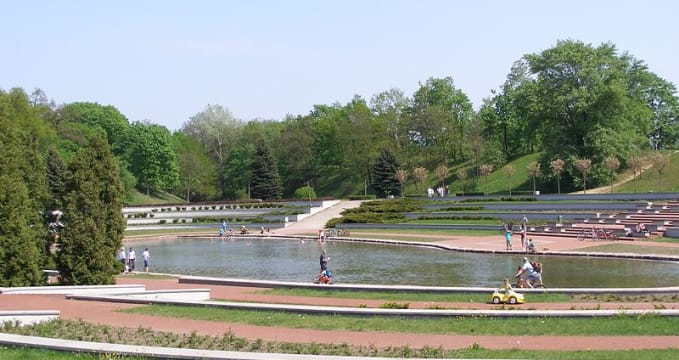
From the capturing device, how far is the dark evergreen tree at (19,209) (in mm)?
25094

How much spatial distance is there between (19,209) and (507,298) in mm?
17589

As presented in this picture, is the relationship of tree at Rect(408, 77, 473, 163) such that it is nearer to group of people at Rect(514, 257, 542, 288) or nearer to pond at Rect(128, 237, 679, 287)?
pond at Rect(128, 237, 679, 287)

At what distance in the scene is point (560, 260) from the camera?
34.5 m

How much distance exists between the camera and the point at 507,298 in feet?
65.9

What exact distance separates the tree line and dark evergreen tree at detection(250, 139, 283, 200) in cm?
17

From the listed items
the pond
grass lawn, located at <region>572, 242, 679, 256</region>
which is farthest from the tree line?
grass lawn, located at <region>572, 242, 679, 256</region>

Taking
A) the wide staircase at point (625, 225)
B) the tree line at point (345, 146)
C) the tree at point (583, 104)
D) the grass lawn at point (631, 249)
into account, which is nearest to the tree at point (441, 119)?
the tree line at point (345, 146)

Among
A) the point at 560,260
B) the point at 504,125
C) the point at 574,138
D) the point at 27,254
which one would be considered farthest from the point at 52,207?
the point at 504,125

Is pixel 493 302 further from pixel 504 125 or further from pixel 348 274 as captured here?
pixel 504 125

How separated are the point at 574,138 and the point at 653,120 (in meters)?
27.0

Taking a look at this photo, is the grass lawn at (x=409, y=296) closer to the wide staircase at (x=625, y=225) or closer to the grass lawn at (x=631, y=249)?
the grass lawn at (x=631, y=249)

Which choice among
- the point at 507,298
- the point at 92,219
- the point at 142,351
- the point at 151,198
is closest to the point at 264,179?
the point at 151,198

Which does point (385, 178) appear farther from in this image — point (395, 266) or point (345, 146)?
point (395, 266)

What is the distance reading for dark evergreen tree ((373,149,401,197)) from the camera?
3024 inches
